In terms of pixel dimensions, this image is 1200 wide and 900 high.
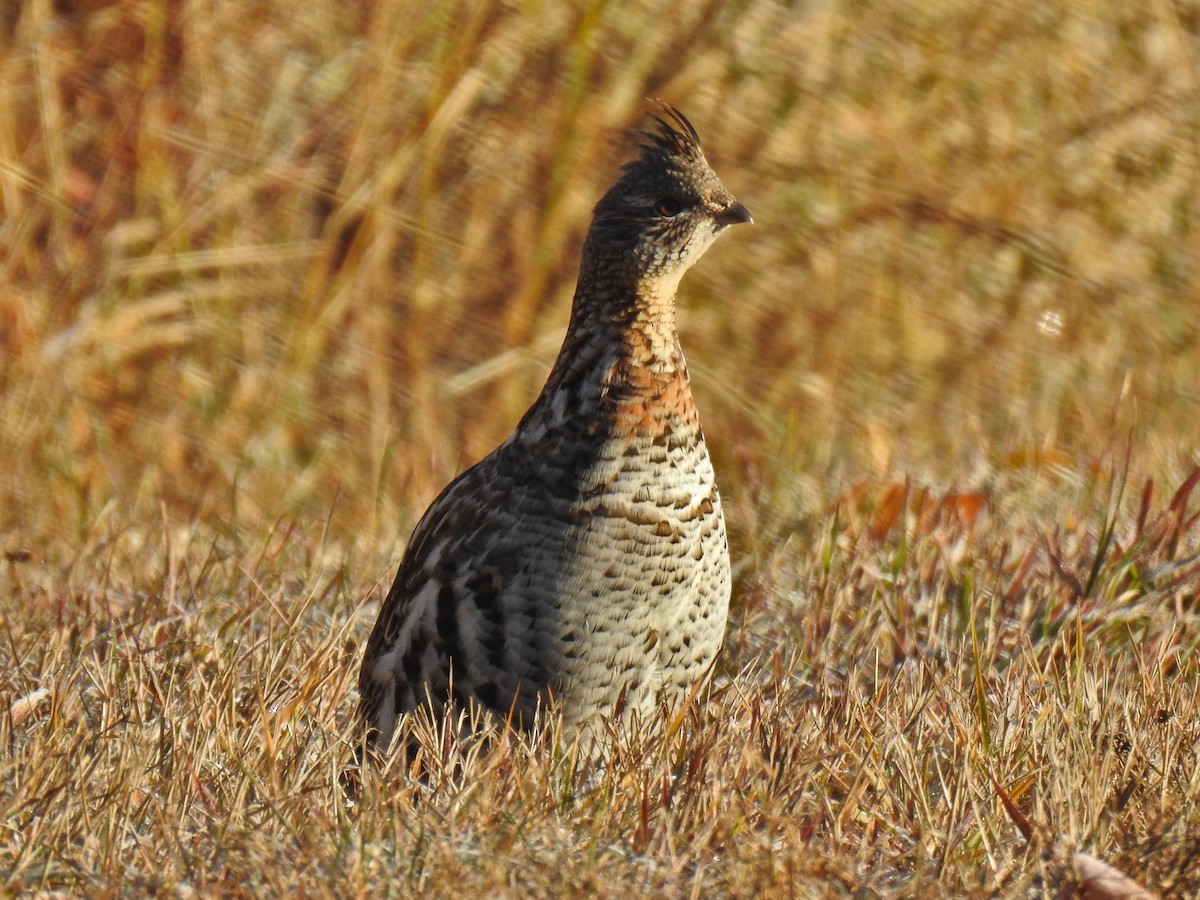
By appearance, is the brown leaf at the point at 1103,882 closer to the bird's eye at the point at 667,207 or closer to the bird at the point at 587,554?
the bird at the point at 587,554

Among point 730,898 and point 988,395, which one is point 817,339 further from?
point 730,898

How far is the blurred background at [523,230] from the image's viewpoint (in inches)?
263

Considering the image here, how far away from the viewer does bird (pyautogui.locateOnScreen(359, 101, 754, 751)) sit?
361cm

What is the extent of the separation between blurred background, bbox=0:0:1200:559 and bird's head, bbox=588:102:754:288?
1758mm

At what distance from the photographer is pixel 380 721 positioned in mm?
3824

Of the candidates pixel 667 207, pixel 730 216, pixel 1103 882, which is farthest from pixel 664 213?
pixel 1103 882

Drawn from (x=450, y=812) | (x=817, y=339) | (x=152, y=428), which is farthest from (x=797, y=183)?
(x=450, y=812)

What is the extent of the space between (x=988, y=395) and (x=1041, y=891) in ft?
17.1

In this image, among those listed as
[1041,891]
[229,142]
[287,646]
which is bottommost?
[287,646]

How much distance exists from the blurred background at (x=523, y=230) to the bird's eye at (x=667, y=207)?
181cm

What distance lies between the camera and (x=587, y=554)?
3.61 meters

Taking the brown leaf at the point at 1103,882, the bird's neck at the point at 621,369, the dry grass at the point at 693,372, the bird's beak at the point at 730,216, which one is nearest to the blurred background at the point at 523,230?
the dry grass at the point at 693,372

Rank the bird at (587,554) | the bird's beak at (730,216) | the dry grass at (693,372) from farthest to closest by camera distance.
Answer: the bird's beak at (730,216) < the bird at (587,554) < the dry grass at (693,372)

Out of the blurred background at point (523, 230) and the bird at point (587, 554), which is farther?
the blurred background at point (523, 230)
